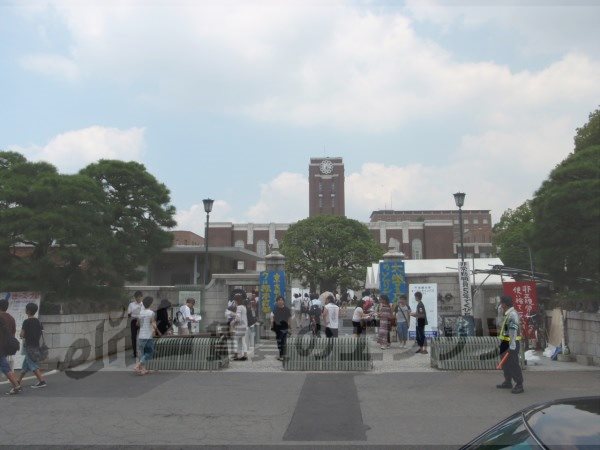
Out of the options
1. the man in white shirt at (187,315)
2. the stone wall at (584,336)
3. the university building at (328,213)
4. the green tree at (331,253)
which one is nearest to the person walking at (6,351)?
the man in white shirt at (187,315)

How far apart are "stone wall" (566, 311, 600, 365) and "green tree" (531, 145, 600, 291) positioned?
699mm

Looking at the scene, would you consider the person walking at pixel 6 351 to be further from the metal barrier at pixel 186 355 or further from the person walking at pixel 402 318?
the person walking at pixel 402 318

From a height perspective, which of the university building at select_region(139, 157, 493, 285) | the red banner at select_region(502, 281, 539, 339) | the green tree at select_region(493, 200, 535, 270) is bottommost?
the red banner at select_region(502, 281, 539, 339)

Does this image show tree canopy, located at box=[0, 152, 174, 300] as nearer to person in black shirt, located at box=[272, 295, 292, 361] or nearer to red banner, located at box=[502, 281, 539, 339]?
person in black shirt, located at box=[272, 295, 292, 361]

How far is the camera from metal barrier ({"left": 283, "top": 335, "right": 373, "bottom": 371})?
447 inches

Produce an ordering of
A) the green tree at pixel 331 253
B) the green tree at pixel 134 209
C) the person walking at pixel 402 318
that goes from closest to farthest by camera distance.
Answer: the person walking at pixel 402 318, the green tree at pixel 134 209, the green tree at pixel 331 253

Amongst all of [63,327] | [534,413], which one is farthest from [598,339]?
[63,327]

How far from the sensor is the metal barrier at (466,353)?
1116 cm

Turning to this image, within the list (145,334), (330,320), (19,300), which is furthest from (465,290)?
(19,300)

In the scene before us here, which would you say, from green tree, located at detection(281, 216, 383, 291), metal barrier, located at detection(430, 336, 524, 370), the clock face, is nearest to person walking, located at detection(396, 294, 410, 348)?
metal barrier, located at detection(430, 336, 524, 370)

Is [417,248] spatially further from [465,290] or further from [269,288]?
[465,290]

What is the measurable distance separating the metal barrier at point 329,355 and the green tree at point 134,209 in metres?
6.81

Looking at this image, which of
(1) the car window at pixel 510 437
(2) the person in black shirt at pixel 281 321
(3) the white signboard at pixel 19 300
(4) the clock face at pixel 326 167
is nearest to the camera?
(1) the car window at pixel 510 437

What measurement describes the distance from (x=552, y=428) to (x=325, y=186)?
9899cm
